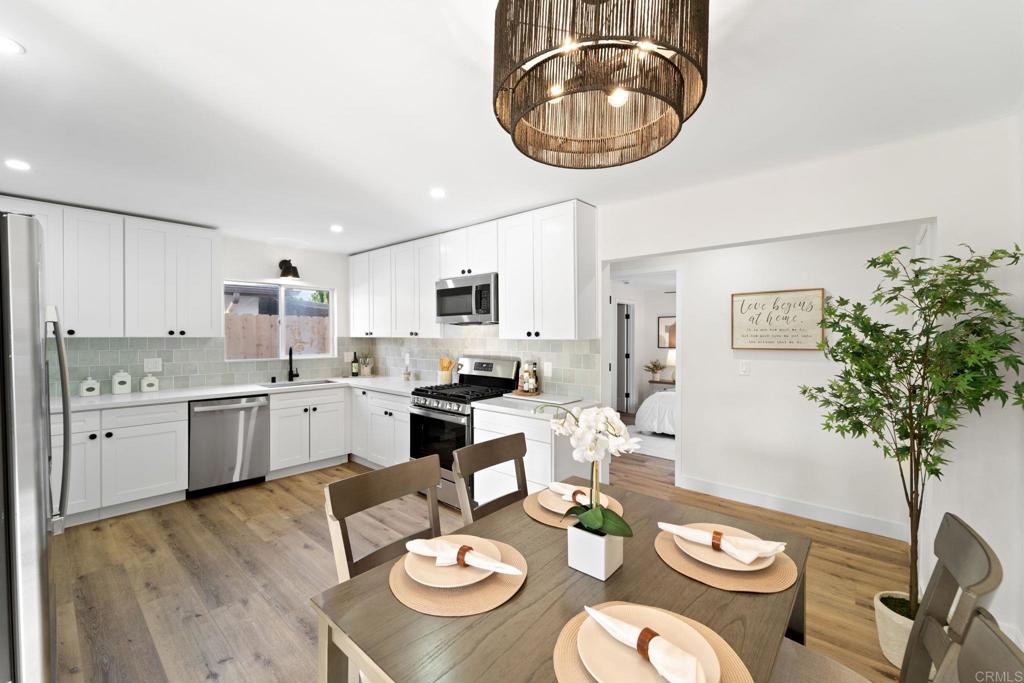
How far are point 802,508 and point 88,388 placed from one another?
580cm

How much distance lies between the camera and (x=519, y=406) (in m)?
3.36

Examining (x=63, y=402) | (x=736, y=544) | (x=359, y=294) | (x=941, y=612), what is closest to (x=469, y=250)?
(x=359, y=294)

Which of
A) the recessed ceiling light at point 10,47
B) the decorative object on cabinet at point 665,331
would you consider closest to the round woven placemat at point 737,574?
the recessed ceiling light at point 10,47

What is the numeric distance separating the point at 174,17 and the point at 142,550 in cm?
314

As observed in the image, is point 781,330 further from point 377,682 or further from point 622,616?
point 377,682

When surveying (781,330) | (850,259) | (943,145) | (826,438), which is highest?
(943,145)

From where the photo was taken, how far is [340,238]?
174 inches

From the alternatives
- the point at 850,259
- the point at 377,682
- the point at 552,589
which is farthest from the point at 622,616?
the point at 850,259

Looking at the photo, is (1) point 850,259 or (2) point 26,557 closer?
(2) point 26,557

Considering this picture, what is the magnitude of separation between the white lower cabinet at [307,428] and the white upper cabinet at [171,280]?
976 mm

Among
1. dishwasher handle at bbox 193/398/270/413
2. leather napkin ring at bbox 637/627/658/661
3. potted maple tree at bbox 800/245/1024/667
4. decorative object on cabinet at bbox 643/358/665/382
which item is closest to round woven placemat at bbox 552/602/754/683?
leather napkin ring at bbox 637/627/658/661

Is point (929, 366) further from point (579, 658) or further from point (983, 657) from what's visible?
point (579, 658)

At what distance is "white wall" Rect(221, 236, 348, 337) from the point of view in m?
4.40

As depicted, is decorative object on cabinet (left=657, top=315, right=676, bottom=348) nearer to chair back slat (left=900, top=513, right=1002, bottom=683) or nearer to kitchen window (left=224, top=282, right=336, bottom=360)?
kitchen window (left=224, top=282, right=336, bottom=360)
